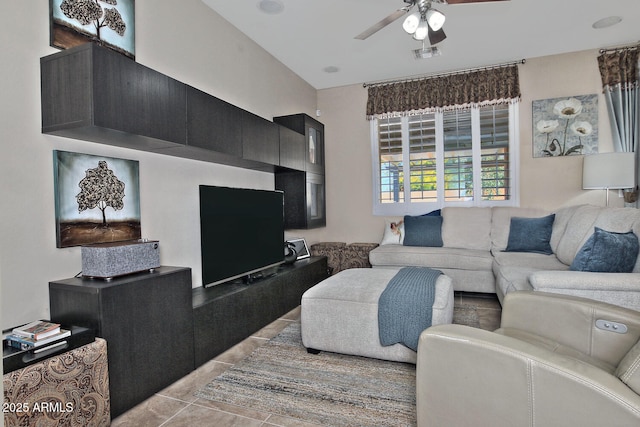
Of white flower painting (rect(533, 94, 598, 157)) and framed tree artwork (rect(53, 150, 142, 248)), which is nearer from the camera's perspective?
framed tree artwork (rect(53, 150, 142, 248))

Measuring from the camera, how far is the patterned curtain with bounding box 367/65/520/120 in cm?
451

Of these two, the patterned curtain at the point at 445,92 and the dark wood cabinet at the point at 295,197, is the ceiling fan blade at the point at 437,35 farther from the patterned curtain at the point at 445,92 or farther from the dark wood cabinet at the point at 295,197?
the patterned curtain at the point at 445,92

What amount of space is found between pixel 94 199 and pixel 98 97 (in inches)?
24.4

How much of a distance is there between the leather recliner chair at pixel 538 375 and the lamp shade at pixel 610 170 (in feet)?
9.39

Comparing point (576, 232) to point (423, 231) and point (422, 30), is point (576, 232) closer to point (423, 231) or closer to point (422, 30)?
point (423, 231)

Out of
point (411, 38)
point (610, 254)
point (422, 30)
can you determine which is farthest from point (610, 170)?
point (422, 30)

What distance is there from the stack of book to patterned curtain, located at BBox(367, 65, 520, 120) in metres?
4.44

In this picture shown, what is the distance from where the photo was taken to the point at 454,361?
4.29 feet

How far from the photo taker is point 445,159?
4.88 meters

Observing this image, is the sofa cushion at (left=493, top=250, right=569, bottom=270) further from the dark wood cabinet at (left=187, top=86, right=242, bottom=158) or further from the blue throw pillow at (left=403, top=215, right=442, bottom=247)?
the dark wood cabinet at (left=187, top=86, right=242, bottom=158)

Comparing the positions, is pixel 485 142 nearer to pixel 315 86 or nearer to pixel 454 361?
pixel 315 86

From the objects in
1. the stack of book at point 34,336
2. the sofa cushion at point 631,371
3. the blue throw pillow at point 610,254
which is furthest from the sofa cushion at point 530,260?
the stack of book at point 34,336

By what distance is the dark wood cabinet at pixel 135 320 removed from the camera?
1.80 metres

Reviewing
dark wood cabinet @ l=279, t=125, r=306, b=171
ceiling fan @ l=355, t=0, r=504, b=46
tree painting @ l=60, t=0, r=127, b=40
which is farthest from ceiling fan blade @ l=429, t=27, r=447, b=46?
tree painting @ l=60, t=0, r=127, b=40
